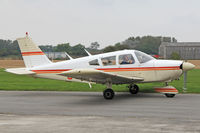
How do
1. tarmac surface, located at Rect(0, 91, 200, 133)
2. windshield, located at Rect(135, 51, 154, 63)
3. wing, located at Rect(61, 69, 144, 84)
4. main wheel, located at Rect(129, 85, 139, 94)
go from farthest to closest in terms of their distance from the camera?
main wheel, located at Rect(129, 85, 139, 94), windshield, located at Rect(135, 51, 154, 63), wing, located at Rect(61, 69, 144, 84), tarmac surface, located at Rect(0, 91, 200, 133)

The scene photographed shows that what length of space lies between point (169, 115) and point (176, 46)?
116m

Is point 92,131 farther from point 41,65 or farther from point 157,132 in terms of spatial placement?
point 41,65

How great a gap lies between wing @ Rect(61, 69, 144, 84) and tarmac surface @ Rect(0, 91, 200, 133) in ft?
2.74

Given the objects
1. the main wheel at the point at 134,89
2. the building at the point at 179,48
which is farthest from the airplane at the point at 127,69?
the building at the point at 179,48

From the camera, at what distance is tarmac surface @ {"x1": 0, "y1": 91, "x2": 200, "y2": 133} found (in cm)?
742

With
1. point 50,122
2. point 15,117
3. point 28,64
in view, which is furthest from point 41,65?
point 50,122

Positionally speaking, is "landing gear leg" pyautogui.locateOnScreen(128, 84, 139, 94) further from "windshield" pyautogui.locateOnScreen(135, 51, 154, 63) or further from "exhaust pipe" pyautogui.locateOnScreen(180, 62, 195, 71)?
"exhaust pipe" pyautogui.locateOnScreen(180, 62, 195, 71)

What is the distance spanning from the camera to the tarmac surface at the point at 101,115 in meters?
7.42

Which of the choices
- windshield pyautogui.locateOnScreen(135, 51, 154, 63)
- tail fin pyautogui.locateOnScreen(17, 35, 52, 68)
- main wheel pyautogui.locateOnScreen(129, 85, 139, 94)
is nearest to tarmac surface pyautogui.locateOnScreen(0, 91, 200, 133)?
windshield pyautogui.locateOnScreen(135, 51, 154, 63)

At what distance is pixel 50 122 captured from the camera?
8227 millimetres

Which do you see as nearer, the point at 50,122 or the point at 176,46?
the point at 50,122

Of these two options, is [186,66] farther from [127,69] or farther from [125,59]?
[125,59]

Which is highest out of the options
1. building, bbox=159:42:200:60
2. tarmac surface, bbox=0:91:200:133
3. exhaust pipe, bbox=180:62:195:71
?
building, bbox=159:42:200:60

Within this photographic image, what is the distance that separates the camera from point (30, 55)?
15586mm
